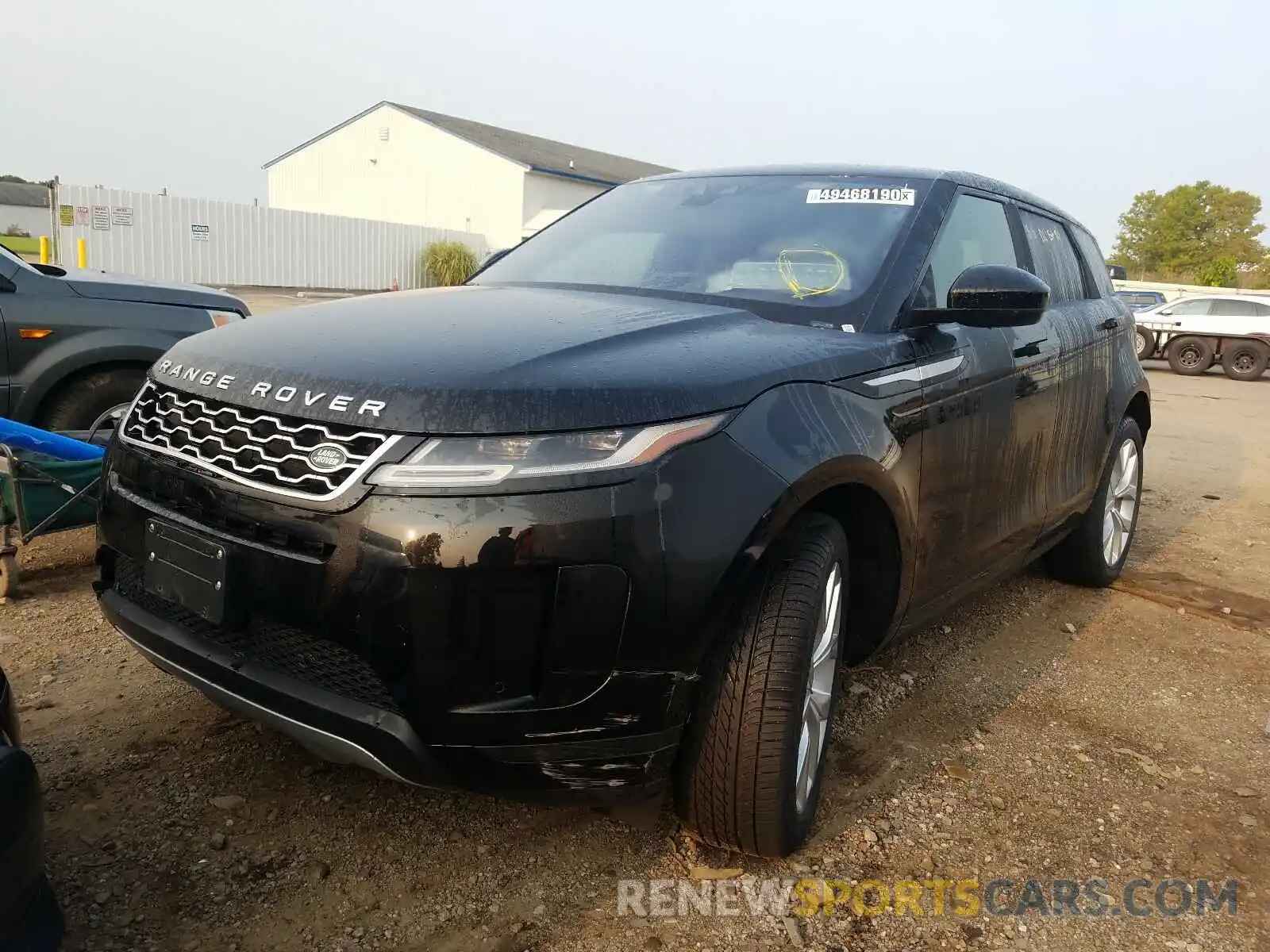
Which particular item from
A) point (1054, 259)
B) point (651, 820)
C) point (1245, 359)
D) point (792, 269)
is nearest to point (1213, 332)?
point (1245, 359)

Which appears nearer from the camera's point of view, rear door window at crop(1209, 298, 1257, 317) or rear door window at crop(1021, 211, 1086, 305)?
rear door window at crop(1021, 211, 1086, 305)

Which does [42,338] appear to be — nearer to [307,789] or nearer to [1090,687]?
[307,789]

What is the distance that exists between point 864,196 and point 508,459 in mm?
1779

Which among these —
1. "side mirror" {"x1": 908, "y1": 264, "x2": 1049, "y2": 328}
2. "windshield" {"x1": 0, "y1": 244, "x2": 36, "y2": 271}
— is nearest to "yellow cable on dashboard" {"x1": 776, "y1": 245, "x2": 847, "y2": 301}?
"side mirror" {"x1": 908, "y1": 264, "x2": 1049, "y2": 328}

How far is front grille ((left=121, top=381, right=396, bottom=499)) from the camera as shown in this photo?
1848mm

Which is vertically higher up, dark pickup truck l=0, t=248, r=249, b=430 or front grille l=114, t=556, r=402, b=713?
dark pickup truck l=0, t=248, r=249, b=430

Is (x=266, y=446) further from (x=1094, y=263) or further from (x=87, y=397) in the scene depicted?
(x=1094, y=263)

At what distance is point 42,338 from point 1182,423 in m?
11.8

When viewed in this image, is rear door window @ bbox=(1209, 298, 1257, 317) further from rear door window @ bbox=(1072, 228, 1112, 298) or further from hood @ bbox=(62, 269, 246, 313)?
hood @ bbox=(62, 269, 246, 313)

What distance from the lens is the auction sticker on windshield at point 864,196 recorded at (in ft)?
10.1

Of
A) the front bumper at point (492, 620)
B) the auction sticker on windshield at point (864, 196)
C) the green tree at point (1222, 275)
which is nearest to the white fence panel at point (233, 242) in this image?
the auction sticker on windshield at point (864, 196)

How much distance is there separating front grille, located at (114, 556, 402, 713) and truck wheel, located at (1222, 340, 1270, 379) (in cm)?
2247

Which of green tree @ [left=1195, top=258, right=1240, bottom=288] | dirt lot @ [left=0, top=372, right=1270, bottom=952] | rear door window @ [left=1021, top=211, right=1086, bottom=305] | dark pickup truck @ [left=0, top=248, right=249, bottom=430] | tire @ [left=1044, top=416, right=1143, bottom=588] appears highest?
green tree @ [left=1195, top=258, right=1240, bottom=288]

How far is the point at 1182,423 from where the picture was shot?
39.4ft
